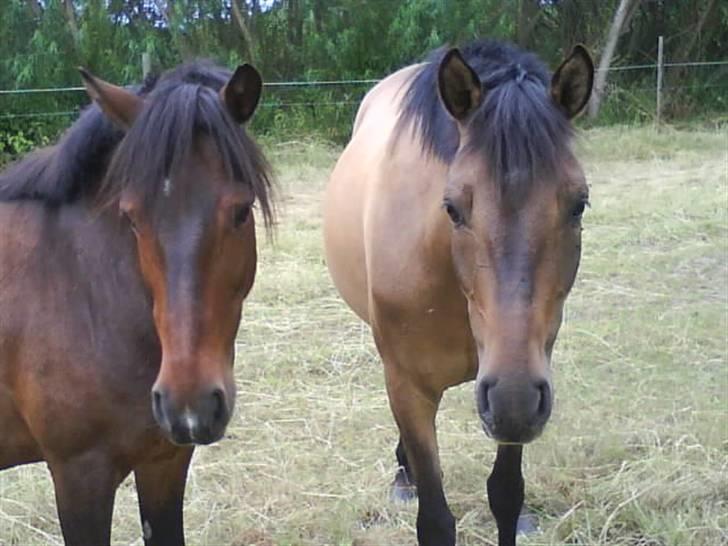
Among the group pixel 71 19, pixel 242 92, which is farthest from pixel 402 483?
pixel 71 19

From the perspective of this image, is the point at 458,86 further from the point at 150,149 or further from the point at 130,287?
the point at 130,287

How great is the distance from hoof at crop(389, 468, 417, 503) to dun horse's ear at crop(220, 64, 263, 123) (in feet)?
5.98

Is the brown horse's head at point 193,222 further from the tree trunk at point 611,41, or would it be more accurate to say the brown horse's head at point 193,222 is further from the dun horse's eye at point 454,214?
the tree trunk at point 611,41

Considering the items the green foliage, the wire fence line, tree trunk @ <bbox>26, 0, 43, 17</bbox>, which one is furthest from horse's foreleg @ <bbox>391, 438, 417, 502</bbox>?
tree trunk @ <bbox>26, 0, 43, 17</bbox>

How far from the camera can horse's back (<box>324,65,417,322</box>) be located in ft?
11.2

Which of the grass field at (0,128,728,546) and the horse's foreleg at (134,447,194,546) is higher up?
the horse's foreleg at (134,447,194,546)

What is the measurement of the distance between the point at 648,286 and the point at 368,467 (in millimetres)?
2769

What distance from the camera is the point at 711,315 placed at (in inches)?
202

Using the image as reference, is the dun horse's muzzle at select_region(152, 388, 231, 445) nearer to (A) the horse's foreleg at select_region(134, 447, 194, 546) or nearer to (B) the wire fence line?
(A) the horse's foreleg at select_region(134, 447, 194, 546)

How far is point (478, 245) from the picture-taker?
2191 mm

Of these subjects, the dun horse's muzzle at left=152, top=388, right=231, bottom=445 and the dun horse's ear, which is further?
the dun horse's ear

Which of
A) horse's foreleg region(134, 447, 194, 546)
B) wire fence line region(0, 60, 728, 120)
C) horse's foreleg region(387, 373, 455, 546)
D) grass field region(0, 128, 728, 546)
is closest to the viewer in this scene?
horse's foreleg region(134, 447, 194, 546)

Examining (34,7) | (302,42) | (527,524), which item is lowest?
(527,524)

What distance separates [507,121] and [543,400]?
0.65m
